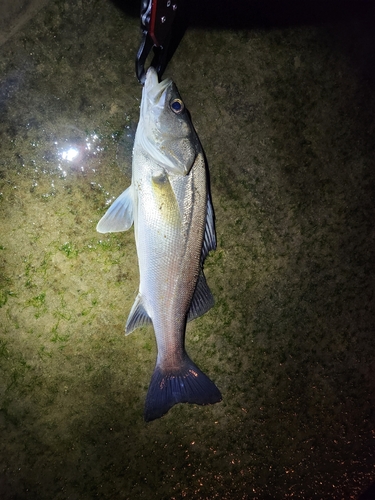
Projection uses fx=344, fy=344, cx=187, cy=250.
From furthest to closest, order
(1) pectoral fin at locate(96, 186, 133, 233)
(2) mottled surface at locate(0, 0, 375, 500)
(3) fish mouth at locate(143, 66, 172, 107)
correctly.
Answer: (2) mottled surface at locate(0, 0, 375, 500), (1) pectoral fin at locate(96, 186, 133, 233), (3) fish mouth at locate(143, 66, 172, 107)

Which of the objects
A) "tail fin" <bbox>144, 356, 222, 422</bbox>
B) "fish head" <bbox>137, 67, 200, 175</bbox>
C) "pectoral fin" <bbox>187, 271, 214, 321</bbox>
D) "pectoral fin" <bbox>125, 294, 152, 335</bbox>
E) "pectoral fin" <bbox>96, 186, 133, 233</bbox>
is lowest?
"tail fin" <bbox>144, 356, 222, 422</bbox>

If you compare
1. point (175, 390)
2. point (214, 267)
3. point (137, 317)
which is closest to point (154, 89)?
point (214, 267)

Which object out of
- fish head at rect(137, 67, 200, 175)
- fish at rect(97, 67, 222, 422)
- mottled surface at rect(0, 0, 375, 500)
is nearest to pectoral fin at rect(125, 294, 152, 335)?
fish at rect(97, 67, 222, 422)

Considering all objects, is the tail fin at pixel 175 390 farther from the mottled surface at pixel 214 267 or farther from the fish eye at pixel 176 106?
the fish eye at pixel 176 106

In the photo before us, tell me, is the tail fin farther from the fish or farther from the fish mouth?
the fish mouth

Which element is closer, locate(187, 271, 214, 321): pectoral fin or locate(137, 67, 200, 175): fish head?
locate(137, 67, 200, 175): fish head

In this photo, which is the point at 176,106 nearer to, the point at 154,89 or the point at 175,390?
the point at 154,89

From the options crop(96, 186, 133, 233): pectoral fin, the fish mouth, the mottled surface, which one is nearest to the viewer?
the fish mouth

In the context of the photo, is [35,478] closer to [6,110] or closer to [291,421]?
[291,421]
